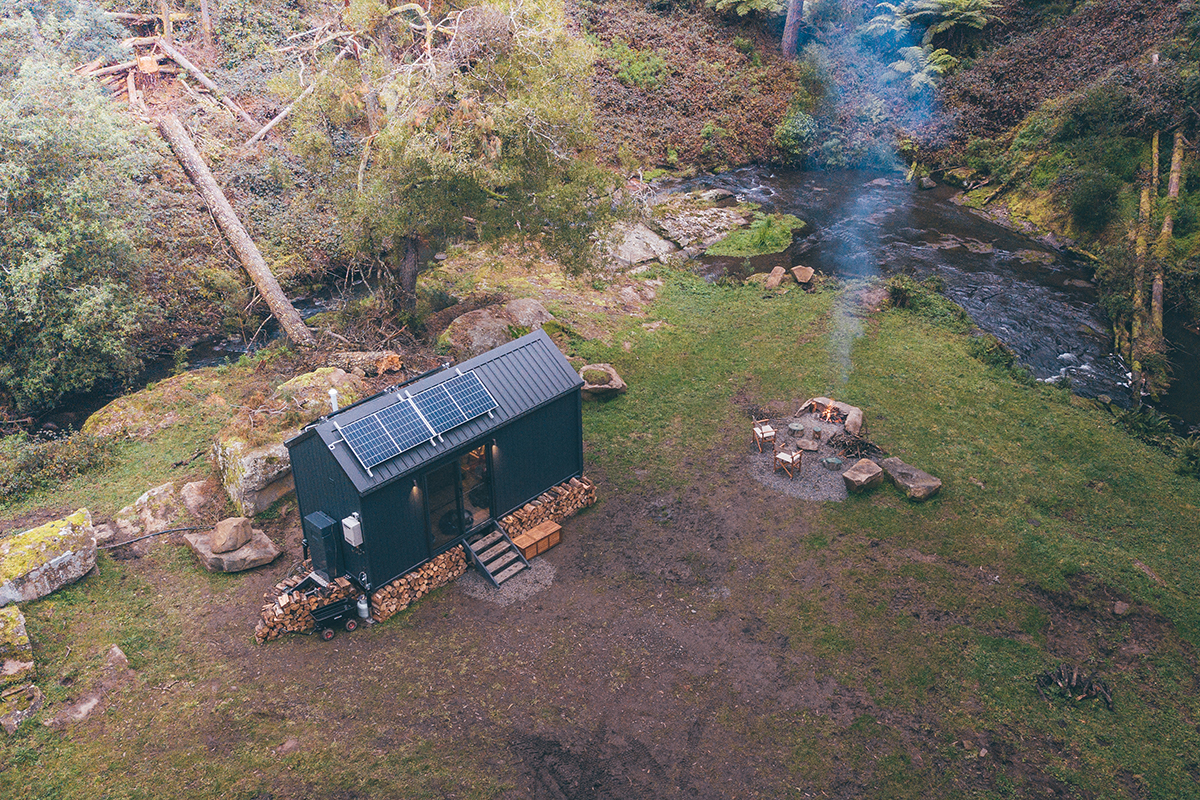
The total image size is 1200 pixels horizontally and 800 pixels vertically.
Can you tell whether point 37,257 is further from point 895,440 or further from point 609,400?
point 895,440

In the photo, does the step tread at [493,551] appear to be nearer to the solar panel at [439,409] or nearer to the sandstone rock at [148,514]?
the solar panel at [439,409]

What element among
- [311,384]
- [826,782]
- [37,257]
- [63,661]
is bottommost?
[826,782]

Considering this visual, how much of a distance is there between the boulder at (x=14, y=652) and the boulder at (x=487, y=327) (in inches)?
446

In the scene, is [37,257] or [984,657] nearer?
[984,657]

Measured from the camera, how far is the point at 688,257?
27.0 meters

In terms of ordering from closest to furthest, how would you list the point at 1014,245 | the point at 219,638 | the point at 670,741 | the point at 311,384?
1. the point at 670,741
2. the point at 219,638
3. the point at 311,384
4. the point at 1014,245

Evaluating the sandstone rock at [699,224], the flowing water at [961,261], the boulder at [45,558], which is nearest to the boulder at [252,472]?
the boulder at [45,558]

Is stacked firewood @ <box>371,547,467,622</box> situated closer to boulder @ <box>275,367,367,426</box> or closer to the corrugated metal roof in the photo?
the corrugated metal roof

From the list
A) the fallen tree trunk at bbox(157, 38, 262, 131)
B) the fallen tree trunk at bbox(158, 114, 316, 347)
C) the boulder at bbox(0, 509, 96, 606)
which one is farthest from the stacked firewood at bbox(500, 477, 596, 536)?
the fallen tree trunk at bbox(157, 38, 262, 131)

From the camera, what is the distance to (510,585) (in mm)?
13234

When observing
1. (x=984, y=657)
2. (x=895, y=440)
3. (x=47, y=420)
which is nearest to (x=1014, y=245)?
(x=895, y=440)

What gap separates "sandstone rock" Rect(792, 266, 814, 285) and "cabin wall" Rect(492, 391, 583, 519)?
43.1ft

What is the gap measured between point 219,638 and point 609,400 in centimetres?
1061

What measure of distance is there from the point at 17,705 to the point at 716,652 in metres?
10.7
